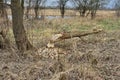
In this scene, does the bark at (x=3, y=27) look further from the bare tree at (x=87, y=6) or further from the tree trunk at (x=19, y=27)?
the bare tree at (x=87, y=6)

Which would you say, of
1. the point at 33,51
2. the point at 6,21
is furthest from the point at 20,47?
the point at 6,21

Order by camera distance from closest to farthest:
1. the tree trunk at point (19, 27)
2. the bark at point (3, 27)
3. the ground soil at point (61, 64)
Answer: the ground soil at point (61, 64) < the tree trunk at point (19, 27) < the bark at point (3, 27)

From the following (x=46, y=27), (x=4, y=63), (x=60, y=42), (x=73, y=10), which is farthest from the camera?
(x=73, y=10)

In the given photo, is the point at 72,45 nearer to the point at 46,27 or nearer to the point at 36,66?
the point at 36,66

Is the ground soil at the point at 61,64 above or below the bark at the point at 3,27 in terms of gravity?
below

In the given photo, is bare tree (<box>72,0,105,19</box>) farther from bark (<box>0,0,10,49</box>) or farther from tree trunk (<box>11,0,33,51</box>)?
tree trunk (<box>11,0,33,51</box>)

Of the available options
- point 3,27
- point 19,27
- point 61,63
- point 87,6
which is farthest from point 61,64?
point 87,6

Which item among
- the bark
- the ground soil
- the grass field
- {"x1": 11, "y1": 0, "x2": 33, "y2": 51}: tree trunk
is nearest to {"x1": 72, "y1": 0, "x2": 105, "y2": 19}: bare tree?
the grass field

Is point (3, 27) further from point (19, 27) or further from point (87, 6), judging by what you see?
point (87, 6)

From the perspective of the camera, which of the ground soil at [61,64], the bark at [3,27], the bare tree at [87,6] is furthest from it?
the bare tree at [87,6]

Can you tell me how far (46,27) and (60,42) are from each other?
4.99 metres

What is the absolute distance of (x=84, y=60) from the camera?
A: 26.9 ft

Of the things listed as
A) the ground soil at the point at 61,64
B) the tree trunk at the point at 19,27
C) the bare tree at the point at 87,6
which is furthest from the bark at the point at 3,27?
the bare tree at the point at 87,6

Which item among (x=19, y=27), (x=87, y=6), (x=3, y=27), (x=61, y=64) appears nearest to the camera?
(x=61, y=64)
